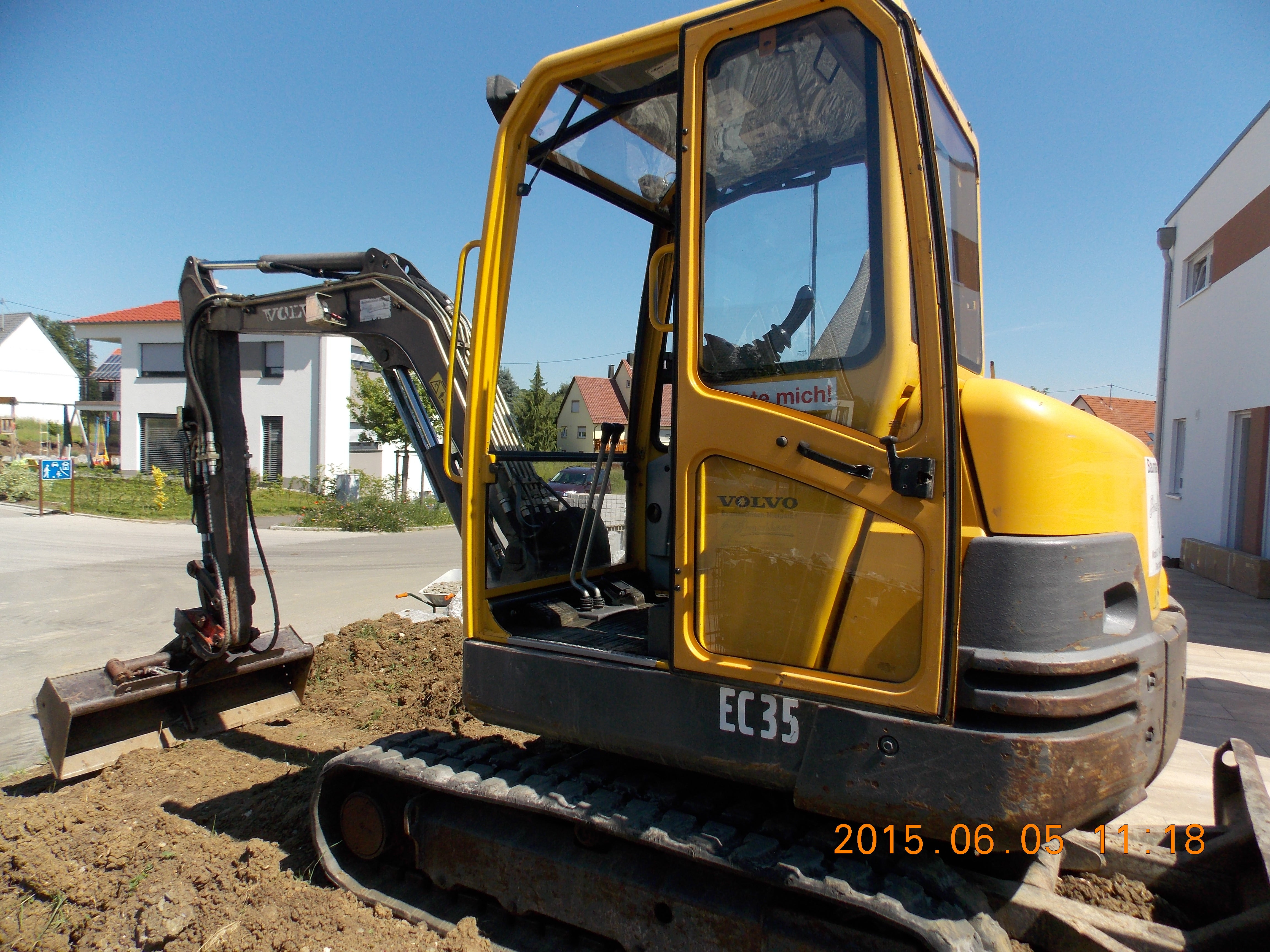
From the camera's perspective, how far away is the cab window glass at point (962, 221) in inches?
102

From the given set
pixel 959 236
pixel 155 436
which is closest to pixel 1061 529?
pixel 959 236

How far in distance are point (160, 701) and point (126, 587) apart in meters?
6.90

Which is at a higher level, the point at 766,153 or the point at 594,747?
the point at 766,153

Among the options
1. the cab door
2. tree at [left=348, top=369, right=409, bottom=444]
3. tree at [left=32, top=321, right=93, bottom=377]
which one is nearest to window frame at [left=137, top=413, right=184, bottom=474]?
tree at [left=348, top=369, right=409, bottom=444]

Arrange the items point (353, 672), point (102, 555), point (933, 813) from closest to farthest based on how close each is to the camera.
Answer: point (933, 813)
point (353, 672)
point (102, 555)

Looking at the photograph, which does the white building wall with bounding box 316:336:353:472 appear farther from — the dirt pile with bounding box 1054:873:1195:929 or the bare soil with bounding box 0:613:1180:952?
the dirt pile with bounding box 1054:873:1195:929

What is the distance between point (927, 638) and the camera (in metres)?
1.99

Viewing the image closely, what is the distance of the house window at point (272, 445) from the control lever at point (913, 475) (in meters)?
28.8

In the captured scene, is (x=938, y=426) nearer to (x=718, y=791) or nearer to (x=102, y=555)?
(x=718, y=791)

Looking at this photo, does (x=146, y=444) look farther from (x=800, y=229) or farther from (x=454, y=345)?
(x=800, y=229)

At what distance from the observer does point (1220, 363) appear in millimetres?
11680

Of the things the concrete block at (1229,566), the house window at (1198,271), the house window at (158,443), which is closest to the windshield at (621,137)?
the concrete block at (1229,566)

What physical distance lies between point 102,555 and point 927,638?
48.3ft

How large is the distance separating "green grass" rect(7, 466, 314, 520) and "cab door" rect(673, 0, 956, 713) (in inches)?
708
